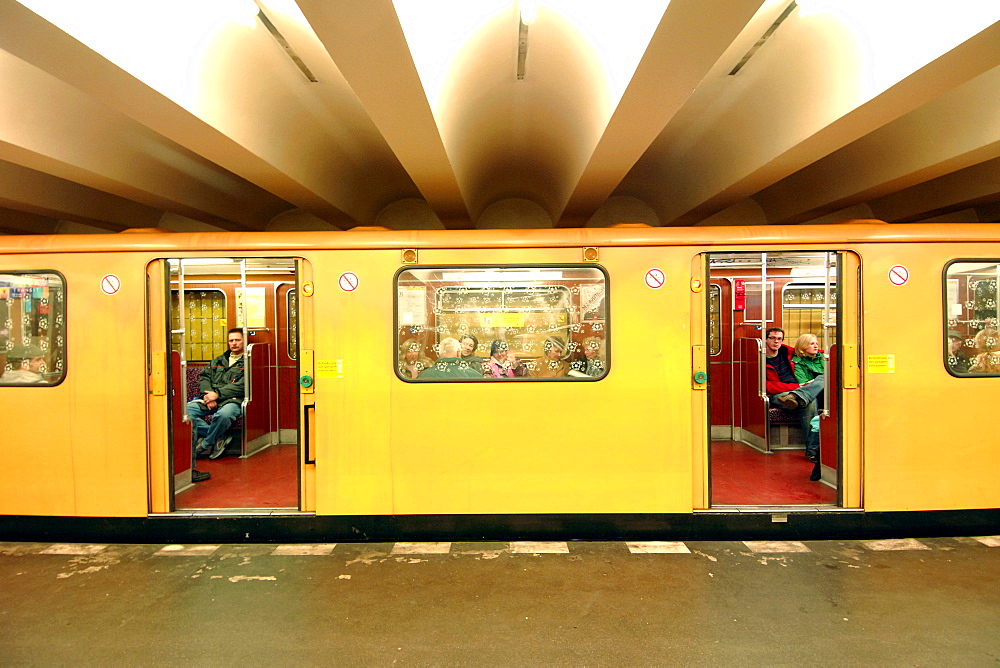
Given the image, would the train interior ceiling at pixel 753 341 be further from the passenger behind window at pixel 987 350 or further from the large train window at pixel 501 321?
the large train window at pixel 501 321

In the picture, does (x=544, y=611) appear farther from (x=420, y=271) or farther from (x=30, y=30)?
(x=30, y=30)

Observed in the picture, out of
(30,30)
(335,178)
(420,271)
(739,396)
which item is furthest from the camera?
(739,396)

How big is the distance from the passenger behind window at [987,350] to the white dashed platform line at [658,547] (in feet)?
7.93

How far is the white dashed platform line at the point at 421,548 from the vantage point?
135 inches

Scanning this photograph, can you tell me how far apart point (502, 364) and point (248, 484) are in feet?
9.12

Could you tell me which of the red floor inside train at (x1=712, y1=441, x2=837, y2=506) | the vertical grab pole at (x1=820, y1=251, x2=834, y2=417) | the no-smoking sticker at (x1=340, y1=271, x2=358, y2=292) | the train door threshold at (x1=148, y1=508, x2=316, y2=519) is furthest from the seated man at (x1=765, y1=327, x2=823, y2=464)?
the train door threshold at (x1=148, y1=508, x2=316, y2=519)

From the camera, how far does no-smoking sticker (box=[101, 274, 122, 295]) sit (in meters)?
3.51

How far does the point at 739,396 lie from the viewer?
6.15m

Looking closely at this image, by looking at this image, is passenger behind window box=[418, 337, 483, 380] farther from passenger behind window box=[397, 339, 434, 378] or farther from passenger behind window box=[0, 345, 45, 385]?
passenger behind window box=[0, 345, 45, 385]

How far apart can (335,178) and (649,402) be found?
369 centimetres

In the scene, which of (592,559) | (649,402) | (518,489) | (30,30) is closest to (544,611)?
(592,559)

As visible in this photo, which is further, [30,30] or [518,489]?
[518,489]

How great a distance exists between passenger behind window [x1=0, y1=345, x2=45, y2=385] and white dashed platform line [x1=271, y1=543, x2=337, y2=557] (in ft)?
6.92

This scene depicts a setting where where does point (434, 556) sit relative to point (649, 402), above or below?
below
